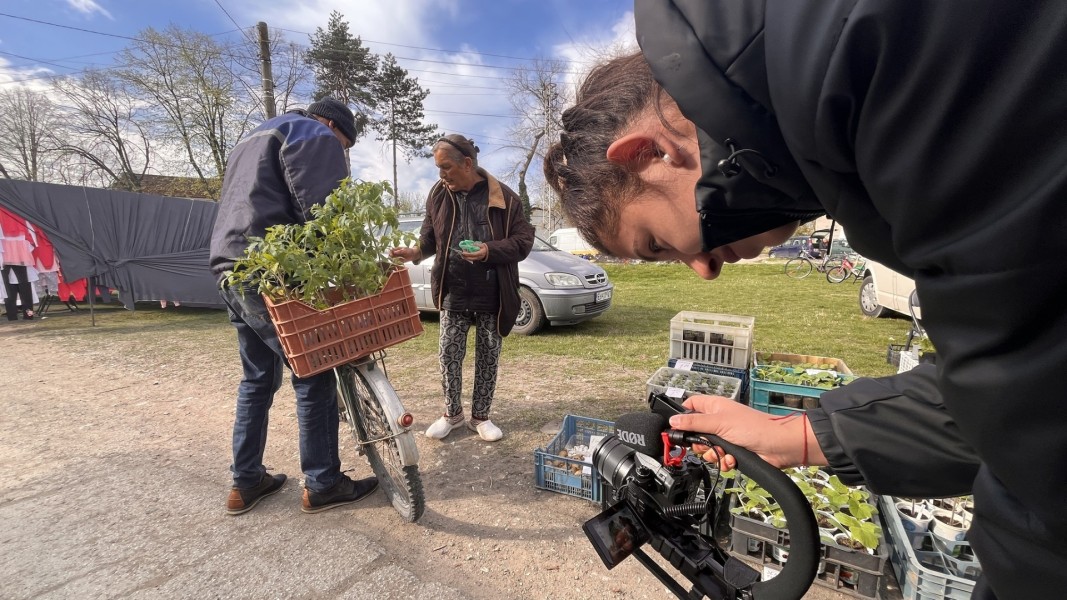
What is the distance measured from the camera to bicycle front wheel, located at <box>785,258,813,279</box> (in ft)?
53.6

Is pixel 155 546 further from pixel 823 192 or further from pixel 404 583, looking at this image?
pixel 823 192

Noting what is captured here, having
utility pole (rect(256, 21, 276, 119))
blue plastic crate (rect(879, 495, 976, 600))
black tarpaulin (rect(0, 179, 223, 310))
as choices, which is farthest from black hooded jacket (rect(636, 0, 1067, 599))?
utility pole (rect(256, 21, 276, 119))

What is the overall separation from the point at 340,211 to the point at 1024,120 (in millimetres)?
2285

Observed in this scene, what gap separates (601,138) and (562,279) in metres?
5.76

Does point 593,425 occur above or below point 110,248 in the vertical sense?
below

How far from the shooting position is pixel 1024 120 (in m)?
0.38

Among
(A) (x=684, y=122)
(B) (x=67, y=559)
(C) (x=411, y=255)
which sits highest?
(A) (x=684, y=122)

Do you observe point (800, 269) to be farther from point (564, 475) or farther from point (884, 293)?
point (564, 475)

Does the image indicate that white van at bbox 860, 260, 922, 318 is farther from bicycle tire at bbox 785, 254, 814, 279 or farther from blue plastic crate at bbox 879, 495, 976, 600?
bicycle tire at bbox 785, 254, 814, 279

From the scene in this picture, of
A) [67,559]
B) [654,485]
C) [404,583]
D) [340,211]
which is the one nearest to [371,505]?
[404,583]

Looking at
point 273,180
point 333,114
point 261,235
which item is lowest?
point 261,235

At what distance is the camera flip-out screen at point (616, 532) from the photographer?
1054 millimetres

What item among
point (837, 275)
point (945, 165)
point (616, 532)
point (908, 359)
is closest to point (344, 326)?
point (616, 532)

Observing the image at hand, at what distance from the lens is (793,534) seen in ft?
2.76
